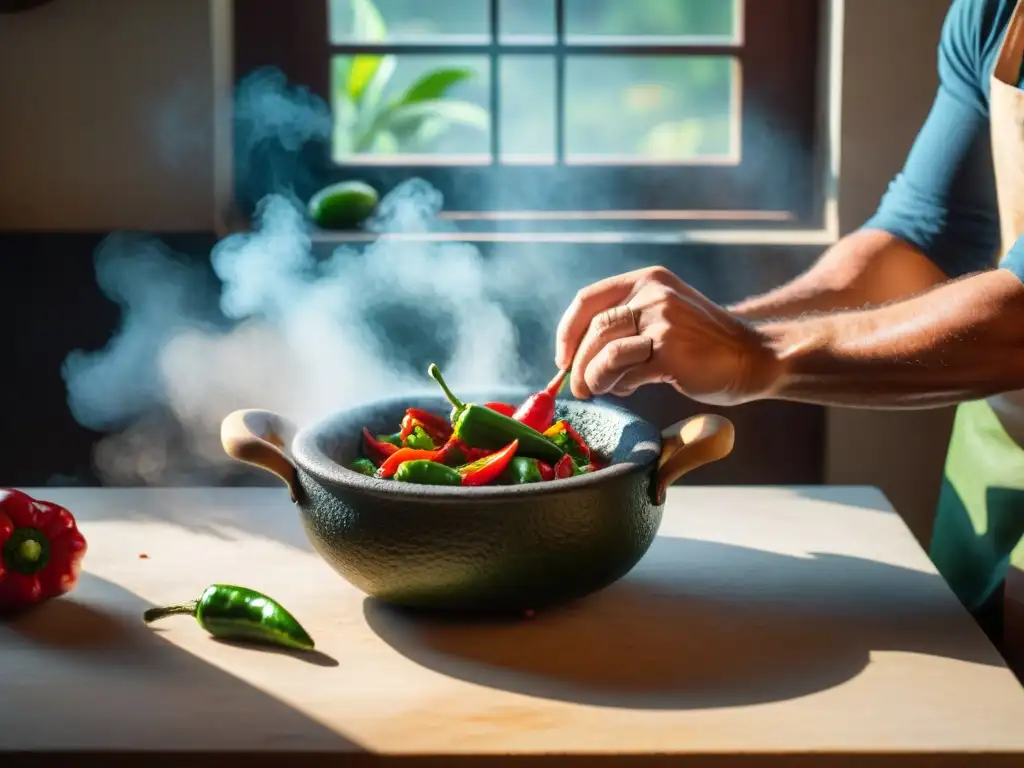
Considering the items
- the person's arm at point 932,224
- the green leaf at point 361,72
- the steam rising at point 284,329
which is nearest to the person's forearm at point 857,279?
the person's arm at point 932,224

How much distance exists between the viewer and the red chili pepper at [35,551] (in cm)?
128

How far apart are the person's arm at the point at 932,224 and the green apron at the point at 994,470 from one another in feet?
0.17

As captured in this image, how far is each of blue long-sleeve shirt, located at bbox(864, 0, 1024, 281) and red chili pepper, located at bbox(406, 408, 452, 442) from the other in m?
0.96

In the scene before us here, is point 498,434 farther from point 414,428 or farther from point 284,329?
point 284,329

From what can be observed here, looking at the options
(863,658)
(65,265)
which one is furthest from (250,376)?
(863,658)

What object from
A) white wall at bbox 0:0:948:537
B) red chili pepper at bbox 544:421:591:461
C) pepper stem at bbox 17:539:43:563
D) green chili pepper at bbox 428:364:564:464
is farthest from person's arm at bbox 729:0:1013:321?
pepper stem at bbox 17:539:43:563

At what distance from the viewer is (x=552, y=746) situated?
0.97 metres

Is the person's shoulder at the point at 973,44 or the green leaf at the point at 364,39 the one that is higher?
the green leaf at the point at 364,39

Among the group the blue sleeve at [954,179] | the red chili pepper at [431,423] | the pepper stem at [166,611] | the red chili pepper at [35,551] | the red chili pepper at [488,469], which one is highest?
the blue sleeve at [954,179]

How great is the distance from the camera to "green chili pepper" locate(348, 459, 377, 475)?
1.30 meters

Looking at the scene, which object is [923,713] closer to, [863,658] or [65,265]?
[863,658]

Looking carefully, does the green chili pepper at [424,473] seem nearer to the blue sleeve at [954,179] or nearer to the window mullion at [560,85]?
the blue sleeve at [954,179]

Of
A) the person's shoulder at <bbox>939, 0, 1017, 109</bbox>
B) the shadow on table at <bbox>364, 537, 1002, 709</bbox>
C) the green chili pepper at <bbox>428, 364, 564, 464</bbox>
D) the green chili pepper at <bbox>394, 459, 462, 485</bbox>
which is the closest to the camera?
the shadow on table at <bbox>364, 537, 1002, 709</bbox>

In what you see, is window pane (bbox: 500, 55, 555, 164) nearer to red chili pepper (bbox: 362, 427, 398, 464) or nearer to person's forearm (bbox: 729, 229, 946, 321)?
person's forearm (bbox: 729, 229, 946, 321)
